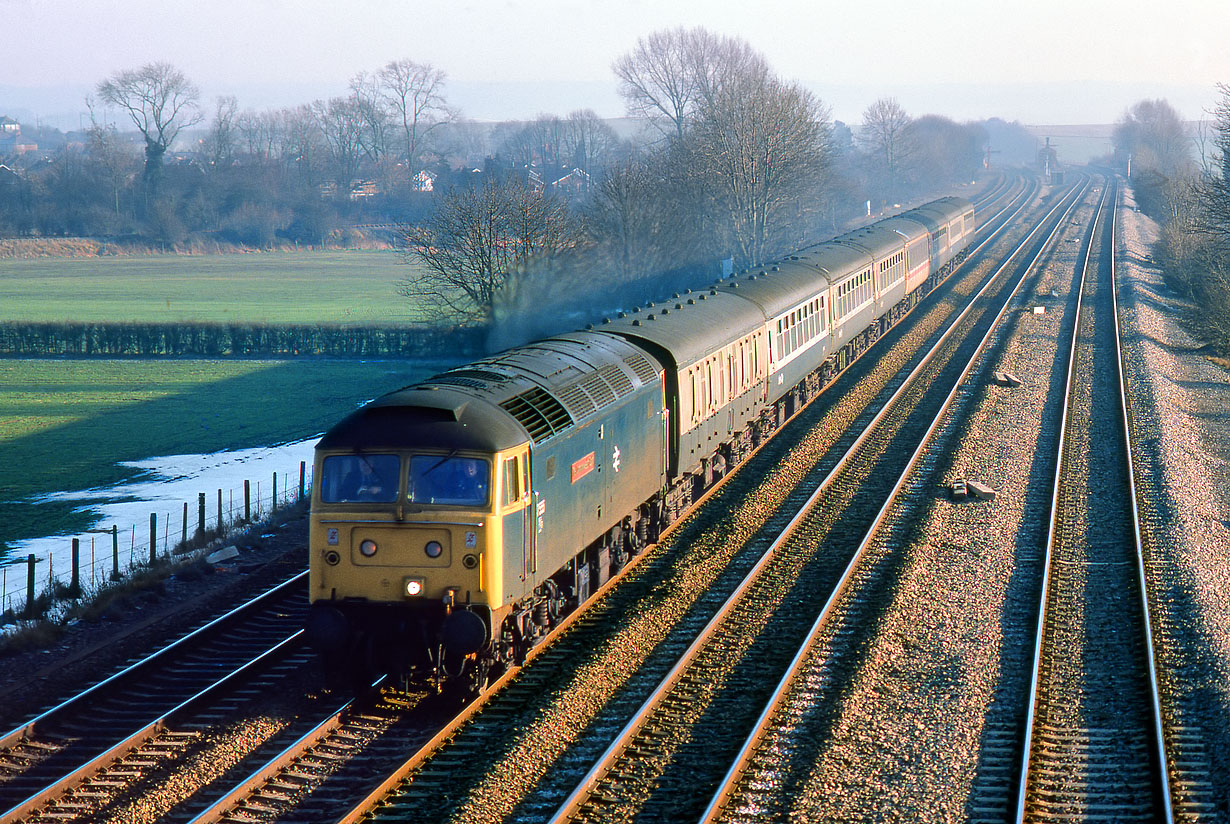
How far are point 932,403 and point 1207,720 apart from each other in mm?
18720

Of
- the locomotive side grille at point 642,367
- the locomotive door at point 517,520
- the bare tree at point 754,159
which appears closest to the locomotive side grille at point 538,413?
→ the locomotive door at point 517,520

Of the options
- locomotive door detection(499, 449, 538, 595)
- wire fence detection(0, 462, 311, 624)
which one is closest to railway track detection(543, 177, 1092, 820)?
locomotive door detection(499, 449, 538, 595)

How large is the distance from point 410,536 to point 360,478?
2.68 ft

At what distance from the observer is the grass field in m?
29.1

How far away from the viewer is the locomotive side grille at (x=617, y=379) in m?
16.0

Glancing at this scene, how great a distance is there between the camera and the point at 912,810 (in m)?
10.4

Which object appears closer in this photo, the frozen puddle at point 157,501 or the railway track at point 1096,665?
the railway track at point 1096,665

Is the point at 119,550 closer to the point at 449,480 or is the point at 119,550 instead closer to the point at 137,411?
the point at 449,480

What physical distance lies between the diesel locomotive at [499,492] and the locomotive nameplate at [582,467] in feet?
0.09

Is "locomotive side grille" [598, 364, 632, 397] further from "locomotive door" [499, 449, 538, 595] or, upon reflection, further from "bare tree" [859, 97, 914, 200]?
"bare tree" [859, 97, 914, 200]

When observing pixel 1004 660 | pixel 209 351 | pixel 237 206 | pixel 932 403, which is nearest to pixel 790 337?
pixel 932 403

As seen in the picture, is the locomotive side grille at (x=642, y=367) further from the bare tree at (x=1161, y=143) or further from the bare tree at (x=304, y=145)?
the bare tree at (x=1161, y=143)

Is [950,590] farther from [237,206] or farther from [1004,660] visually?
[237,206]

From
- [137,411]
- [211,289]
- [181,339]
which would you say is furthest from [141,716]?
[211,289]
